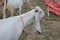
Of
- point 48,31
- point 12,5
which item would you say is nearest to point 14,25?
point 48,31

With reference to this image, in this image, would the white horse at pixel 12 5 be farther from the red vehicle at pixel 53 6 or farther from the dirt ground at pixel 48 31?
the red vehicle at pixel 53 6

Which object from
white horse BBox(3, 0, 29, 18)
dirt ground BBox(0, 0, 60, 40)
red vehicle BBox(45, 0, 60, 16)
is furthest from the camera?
red vehicle BBox(45, 0, 60, 16)

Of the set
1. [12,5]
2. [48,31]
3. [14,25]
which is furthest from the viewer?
[12,5]

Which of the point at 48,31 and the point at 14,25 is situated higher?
the point at 14,25

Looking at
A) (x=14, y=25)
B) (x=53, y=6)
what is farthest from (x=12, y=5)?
(x=14, y=25)

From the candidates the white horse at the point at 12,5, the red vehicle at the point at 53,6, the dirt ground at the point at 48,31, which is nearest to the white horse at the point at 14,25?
the dirt ground at the point at 48,31

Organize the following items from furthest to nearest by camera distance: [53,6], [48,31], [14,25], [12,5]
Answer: [53,6]
[12,5]
[48,31]
[14,25]

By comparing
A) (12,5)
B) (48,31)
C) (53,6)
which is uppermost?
(12,5)

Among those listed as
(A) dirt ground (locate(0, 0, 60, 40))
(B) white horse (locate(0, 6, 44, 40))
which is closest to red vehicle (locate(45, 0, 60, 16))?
(A) dirt ground (locate(0, 0, 60, 40))

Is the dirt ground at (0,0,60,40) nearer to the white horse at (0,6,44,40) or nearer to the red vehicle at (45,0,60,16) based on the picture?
the red vehicle at (45,0,60,16)

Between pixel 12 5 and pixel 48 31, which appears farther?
pixel 12 5

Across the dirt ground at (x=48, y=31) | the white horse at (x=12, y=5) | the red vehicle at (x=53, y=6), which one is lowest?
the dirt ground at (x=48, y=31)

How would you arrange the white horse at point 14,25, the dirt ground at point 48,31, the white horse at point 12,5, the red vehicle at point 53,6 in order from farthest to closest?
the red vehicle at point 53,6, the white horse at point 12,5, the dirt ground at point 48,31, the white horse at point 14,25

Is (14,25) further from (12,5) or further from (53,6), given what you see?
(53,6)
